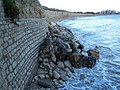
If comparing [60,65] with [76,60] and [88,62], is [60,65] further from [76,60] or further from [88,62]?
[88,62]

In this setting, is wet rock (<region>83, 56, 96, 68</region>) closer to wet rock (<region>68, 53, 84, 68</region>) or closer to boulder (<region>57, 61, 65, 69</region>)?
wet rock (<region>68, 53, 84, 68</region>)

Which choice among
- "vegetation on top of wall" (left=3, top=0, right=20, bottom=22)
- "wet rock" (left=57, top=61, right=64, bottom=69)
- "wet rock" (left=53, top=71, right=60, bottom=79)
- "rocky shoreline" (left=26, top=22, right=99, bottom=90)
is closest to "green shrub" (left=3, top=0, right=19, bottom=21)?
"vegetation on top of wall" (left=3, top=0, right=20, bottom=22)

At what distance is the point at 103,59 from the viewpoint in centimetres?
1470

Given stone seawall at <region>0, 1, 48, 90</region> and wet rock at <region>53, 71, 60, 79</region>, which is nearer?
stone seawall at <region>0, 1, 48, 90</region>

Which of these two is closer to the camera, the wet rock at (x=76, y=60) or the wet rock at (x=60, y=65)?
the wet rock at (x=60, y=65)

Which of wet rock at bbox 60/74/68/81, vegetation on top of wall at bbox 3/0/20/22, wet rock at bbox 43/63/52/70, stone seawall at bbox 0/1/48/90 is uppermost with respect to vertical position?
vegetation on top of wall at bbox 3/0/20/22

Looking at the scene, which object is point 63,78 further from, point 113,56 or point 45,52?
point 113,56

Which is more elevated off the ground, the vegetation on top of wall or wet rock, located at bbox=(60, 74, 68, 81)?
the vegetation on top of wall

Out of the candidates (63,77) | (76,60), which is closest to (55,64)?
(76,60)

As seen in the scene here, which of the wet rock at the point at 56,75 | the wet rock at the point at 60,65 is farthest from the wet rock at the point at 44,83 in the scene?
the wet rock at the point at 60,65

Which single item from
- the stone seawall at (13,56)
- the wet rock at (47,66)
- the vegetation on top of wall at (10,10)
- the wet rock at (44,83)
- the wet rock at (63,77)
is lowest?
the wet rock at (63,77)

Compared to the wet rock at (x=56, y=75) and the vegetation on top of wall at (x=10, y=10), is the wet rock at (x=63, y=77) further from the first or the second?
the vegetation on top of wall at (x=10, y=10)

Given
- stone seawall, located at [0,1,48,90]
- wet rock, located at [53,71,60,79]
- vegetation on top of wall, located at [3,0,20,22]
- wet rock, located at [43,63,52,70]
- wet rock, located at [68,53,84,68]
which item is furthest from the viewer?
wet rock, located at [68,53,84,68]

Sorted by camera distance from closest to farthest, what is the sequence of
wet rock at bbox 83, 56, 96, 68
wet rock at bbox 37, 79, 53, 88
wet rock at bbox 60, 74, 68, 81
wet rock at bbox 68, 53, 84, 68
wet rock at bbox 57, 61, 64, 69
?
wet rock at bbox 37, 79, 53, 88
wet rock at bbox 60, 74, 68, 81
wet rock at bbox 57, 61, 64, 69
wet rock at bbox 68, 53, 84, 68
wet rock at bbox 83, 56, 96, 68
